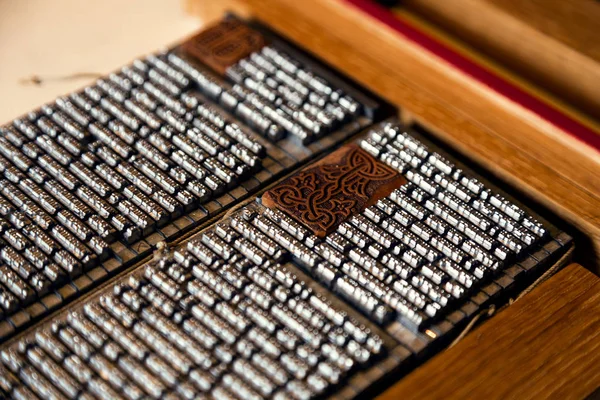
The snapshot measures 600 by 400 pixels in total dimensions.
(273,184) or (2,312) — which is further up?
(273,184)

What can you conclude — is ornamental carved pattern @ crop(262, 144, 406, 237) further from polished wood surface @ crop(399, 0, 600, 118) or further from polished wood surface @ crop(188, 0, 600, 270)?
polished wood surface @ crop(399, 0, 600, 118)

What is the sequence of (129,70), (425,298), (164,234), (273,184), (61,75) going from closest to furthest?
(425,298)
(164,234)
(273,184)
(129,70)
(61,75)

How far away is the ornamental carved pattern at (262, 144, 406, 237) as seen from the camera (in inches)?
63.3

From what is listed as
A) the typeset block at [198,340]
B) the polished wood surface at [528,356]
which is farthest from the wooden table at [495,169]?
the typeset block at [198,340]

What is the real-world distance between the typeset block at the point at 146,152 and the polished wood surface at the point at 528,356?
495 millimetres

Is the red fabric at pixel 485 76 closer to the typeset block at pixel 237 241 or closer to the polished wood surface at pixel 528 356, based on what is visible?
the typeset block at pixel 237 241

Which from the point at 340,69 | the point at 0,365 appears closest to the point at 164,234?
the point at 0,365

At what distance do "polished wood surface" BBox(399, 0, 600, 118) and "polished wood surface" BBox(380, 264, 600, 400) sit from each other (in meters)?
0.52

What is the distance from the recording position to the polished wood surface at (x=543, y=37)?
1870 mm

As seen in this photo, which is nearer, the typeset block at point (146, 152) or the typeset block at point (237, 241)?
the typeset block at point (237, 241)

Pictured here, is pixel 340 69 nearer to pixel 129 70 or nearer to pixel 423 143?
pixel 423 143

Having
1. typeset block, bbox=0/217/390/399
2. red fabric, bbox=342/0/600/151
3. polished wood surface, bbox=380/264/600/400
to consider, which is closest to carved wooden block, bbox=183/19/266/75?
red fabric, bbox=342/0/600/151

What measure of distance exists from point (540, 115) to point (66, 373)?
970mm

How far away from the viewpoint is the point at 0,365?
55.1 inches
